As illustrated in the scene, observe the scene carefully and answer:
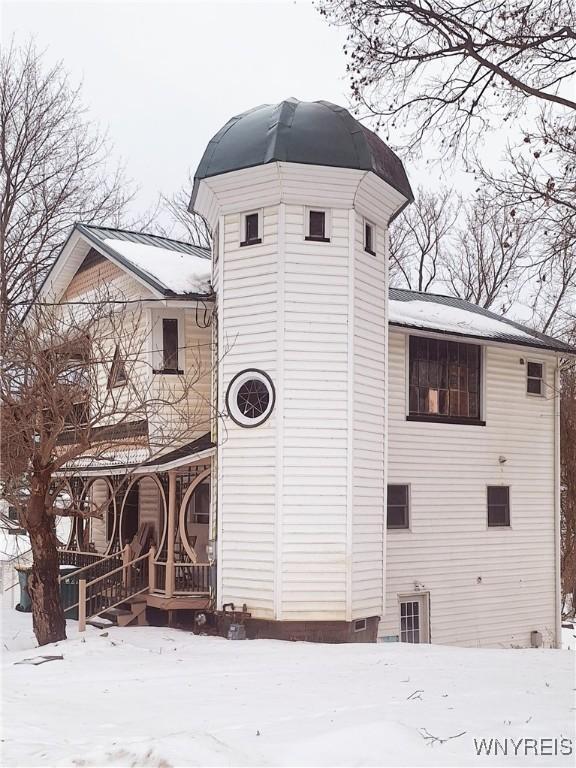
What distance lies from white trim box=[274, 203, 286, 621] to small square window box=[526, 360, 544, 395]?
8122mm

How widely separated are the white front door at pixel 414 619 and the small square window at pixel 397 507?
4.89 ft

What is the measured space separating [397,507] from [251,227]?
6449 mm

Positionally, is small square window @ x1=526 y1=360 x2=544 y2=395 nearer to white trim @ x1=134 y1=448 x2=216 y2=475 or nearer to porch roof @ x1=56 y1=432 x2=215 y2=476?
porch roof @ x1=56 y1=432 x2=215 y2=476

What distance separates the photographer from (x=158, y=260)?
16594mm

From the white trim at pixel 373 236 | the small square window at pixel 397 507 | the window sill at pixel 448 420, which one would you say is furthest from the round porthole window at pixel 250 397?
the window sill at pixel 448 420

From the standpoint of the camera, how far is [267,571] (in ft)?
43.0

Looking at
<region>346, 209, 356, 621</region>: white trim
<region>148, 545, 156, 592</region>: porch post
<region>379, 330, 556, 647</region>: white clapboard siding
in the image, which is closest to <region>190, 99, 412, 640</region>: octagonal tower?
<region>346, 209, 356, 621</region>: white trim

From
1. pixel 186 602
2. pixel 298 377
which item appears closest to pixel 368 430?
pixel 298 377

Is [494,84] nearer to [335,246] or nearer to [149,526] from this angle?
[335,246]

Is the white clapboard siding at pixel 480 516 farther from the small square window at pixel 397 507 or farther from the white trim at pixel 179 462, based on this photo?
the white trim at pixel 179 462

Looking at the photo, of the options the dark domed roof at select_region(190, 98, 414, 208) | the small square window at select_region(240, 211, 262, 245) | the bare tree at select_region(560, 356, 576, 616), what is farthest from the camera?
the bare tree at select_region(560, 356, 576, 616)

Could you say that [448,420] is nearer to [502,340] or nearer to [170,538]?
[502,340]

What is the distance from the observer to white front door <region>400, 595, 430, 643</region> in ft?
53.7

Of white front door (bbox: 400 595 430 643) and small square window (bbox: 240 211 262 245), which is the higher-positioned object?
small square window (bbox: 240 211 262 245)
